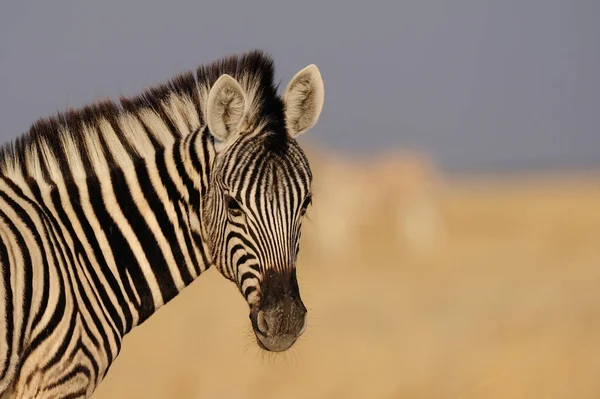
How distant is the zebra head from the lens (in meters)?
5.27

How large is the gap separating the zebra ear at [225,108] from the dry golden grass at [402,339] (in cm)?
182

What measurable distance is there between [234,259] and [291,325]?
0.55 m

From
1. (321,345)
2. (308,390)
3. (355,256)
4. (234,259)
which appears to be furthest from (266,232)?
(355,256)

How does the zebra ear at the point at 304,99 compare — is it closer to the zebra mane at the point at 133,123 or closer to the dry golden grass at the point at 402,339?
the zebra mane at the point at 133,123

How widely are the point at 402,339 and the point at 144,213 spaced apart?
40.5 ft

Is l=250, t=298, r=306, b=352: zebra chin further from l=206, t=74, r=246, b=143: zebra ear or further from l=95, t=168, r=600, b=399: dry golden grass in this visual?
l=95, t=168, r=600, b=399: dry golden grass

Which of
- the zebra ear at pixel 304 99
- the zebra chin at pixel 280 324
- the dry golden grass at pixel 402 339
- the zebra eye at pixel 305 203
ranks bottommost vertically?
the dry golden grass at pixel 402 339

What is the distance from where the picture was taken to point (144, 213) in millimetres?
5695

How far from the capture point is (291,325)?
5.23 meters

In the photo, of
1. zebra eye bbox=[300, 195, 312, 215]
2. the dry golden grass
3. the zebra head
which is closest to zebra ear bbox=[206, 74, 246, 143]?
the zebra head

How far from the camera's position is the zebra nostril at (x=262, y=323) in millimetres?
5254

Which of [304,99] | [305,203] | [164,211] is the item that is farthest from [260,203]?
[304,99]

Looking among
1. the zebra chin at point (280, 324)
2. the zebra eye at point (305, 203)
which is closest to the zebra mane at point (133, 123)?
the zebra eye at point (305, 203)

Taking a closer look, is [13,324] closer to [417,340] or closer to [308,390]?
[308,390]
